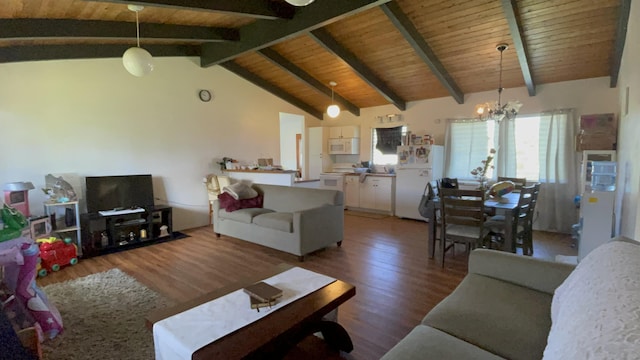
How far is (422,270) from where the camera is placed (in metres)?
3.37

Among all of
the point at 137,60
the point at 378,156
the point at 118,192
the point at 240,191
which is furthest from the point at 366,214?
the point at 137,60

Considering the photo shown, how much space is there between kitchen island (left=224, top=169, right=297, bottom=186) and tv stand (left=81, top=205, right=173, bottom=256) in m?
1.30

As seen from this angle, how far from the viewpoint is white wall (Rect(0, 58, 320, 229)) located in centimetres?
Answer: 382

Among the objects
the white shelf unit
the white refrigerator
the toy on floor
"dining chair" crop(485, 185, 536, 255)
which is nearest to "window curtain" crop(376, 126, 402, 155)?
the white refrigerator

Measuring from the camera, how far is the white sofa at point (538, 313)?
29.5 inches

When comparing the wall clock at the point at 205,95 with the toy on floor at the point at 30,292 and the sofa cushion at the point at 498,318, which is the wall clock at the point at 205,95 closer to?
the toy on floor at the point at 30,292

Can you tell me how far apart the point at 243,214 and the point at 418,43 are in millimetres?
3261

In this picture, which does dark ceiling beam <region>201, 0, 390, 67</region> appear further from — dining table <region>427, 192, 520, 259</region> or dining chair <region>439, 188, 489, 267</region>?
dining table <region>427, 192, 520, 259</region>

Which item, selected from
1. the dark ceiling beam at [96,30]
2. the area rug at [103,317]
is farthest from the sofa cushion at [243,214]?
the dark ceiling beam at [96,30]

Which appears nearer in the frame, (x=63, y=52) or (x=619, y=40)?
(x=619, y=40)

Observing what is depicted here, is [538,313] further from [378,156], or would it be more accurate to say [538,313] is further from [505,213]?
[378,156]

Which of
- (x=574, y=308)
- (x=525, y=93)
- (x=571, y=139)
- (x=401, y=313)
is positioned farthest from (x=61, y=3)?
(x=571, y=139)

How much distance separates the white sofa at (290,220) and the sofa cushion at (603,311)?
108 inches

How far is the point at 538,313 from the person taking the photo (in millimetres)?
1529
